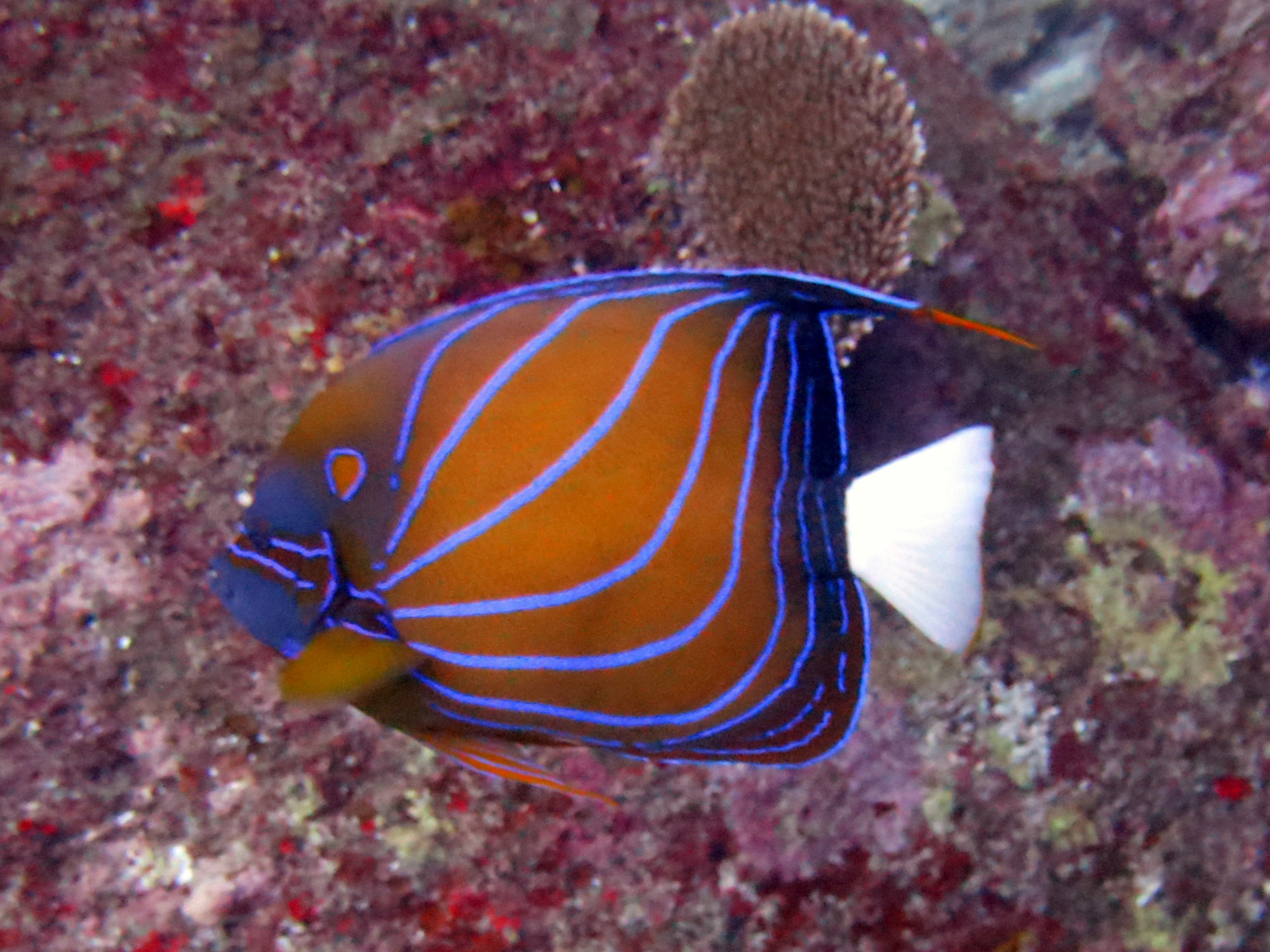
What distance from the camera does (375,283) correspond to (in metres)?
2.29

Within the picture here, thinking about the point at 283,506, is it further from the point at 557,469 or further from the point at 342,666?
the point at 557,469

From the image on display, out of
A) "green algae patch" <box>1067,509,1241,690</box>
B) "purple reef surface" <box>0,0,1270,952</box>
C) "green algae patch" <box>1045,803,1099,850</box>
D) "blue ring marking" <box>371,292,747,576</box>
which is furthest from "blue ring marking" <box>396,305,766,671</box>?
"green algae patch" <box>1045,803,1099,850</box>

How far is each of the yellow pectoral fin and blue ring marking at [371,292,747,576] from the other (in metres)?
0.13

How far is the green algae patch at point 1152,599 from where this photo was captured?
2562 millimetres

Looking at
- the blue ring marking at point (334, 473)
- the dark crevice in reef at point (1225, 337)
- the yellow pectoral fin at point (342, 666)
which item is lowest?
the yellow pectoral fin at point (342, 666)

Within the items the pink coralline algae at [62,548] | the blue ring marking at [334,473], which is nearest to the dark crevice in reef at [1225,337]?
the blue ring marking at [334,473]

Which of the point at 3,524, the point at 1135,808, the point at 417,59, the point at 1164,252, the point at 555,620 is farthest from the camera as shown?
the point at 1164,252

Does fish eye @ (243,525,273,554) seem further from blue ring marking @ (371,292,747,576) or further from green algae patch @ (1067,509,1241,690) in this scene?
green algae patch @ (1067,509,1241,690)

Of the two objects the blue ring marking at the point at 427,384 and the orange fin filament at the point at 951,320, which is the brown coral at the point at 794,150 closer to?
the blue ring marking at the point at 427,384

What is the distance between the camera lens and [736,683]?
143 cm

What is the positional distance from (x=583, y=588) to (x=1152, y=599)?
2.19m

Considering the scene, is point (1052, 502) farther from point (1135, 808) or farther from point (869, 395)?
point (1135, 808)

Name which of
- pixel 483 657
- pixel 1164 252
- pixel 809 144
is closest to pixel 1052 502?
pixel 1164 252

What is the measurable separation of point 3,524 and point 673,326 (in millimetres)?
2006
